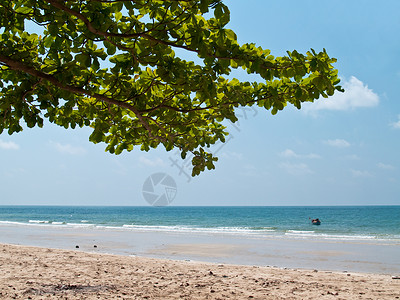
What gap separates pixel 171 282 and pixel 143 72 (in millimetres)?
4699

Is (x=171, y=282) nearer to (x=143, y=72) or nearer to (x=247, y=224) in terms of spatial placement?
(x=143, y=72)

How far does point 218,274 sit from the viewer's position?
8.22 metres

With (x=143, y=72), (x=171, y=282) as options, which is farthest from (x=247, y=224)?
(x=143, y=72)

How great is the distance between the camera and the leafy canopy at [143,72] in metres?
2.99

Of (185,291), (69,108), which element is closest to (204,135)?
(69,108)

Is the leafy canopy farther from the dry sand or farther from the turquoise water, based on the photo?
the turquoise water

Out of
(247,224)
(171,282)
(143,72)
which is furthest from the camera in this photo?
(247,224)

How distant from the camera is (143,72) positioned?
12.0 ft

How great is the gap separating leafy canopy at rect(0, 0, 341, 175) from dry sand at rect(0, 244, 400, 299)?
288 cm

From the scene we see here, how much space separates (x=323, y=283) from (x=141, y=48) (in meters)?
6.09

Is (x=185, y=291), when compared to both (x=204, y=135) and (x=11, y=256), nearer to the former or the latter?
(x=204, y=135)

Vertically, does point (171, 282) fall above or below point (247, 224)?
above

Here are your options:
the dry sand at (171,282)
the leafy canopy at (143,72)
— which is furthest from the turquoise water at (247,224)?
the leafy canopy at (143,72)

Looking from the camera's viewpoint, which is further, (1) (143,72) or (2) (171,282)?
(2) (171,282)
